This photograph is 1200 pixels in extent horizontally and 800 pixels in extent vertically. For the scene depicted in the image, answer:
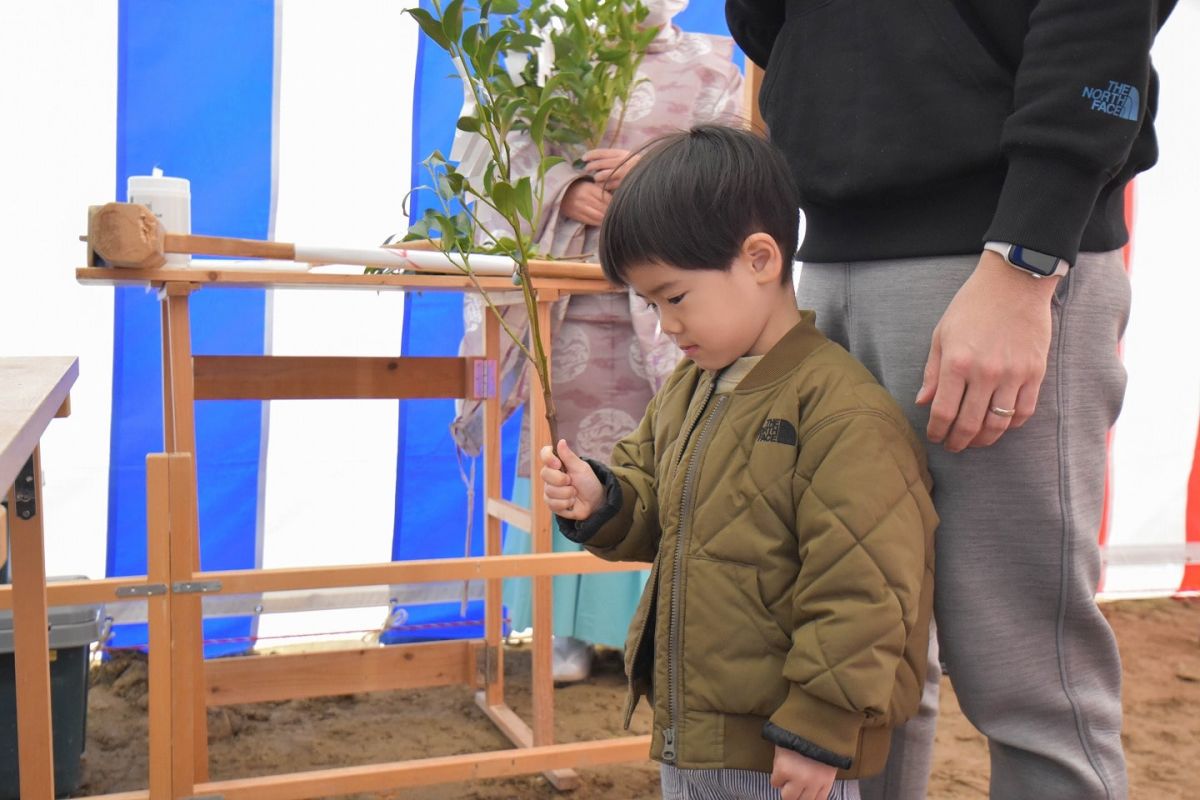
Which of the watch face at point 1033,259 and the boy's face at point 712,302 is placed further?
the boy's face at point 712,302

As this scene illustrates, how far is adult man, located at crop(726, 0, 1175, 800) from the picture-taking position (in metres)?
0.76

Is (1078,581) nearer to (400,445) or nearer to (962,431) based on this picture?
(962,431)

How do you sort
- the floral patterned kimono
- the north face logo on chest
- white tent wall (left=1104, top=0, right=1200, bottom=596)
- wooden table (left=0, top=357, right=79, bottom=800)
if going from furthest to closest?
1. white tent wall (left=1104, top=0, right=1200, bottom=596)
2. the floral patterned kimono
3. wooden table (left=0, top=357, right=79, bottom=800)
4. the north face logo on chest

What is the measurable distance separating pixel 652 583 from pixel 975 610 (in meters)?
0.27

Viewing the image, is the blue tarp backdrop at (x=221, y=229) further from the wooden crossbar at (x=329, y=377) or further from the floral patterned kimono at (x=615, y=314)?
the wooden crossbar at (x=329, y=377)

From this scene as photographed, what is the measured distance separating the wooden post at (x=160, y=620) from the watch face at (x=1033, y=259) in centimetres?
110

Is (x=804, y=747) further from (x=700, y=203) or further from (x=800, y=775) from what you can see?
(x=700, y=203)

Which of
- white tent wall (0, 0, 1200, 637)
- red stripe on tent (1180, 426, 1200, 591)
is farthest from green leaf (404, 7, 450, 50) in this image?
red stripe on tent (1180, 426, 1200, 591)

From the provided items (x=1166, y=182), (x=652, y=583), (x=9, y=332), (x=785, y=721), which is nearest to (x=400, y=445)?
(x=9, y=332)

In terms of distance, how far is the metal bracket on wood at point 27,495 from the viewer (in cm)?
119

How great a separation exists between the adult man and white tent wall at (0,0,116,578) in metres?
1.80

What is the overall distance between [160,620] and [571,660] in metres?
1.15

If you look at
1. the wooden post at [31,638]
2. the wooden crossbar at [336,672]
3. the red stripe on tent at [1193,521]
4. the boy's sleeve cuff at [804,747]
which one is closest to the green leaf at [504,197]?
the boy's sleeve cuff at [804,747]

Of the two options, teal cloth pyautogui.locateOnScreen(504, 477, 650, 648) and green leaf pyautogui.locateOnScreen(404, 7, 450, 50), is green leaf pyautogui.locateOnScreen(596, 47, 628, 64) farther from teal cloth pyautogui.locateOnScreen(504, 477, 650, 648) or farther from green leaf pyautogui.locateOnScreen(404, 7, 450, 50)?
green leaf pyautogui.locateOnScreen(404, 7, 450, 50)
